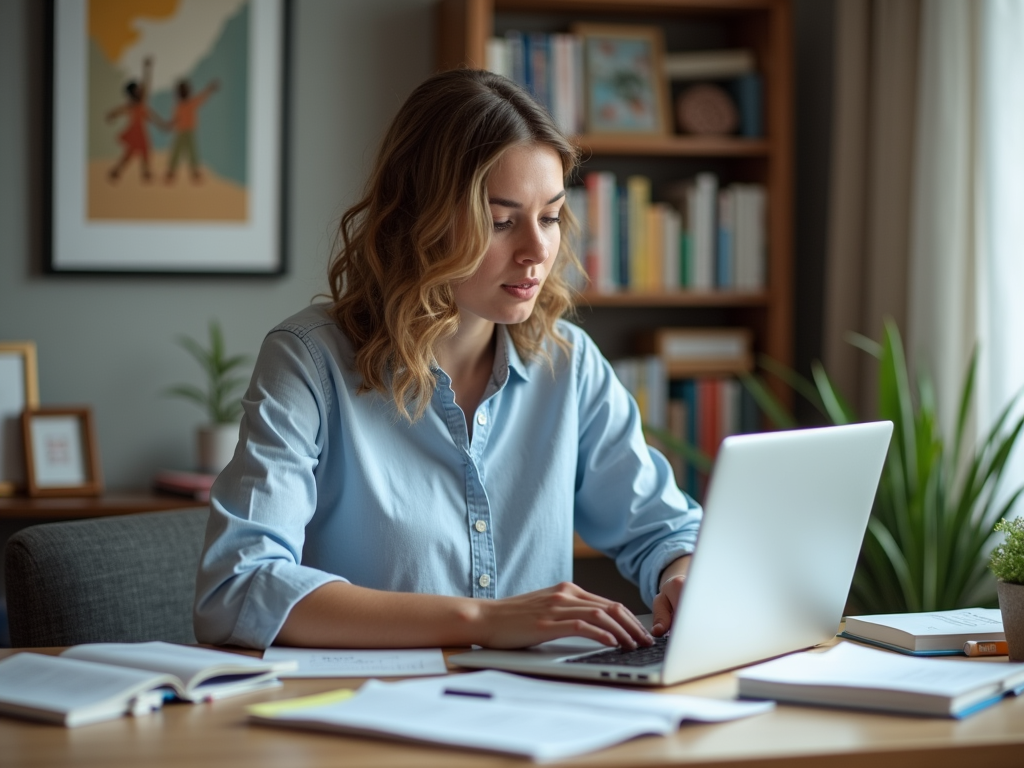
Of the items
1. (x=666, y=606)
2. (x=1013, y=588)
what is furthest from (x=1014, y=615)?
(x=666, y=606)

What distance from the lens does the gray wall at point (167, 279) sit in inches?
118

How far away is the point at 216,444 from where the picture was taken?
2906 millimetres

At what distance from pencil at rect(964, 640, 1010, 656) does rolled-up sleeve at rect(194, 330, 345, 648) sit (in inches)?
26.8

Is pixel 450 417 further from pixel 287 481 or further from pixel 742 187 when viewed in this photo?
pixel 742 187

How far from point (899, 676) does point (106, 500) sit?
2.17 meters

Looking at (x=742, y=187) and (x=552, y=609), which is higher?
(x=742, y=187)

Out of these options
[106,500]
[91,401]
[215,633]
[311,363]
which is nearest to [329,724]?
[215,633]

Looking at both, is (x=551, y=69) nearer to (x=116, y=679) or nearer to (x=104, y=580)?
(x=104, y=580)

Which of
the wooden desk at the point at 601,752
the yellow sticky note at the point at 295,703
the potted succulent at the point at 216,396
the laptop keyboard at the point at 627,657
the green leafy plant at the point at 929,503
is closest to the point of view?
the wooden desk at the point at 601,752

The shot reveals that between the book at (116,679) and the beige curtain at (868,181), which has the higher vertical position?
the beige curtain at (868,181)

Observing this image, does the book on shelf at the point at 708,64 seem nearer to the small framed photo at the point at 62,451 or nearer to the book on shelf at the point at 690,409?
the book on shelf at the point at 690,409

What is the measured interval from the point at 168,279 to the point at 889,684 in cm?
245

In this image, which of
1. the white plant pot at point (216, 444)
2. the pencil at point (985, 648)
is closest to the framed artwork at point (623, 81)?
the white plant pot at point (216, 444)

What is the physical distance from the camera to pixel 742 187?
3.21 m
